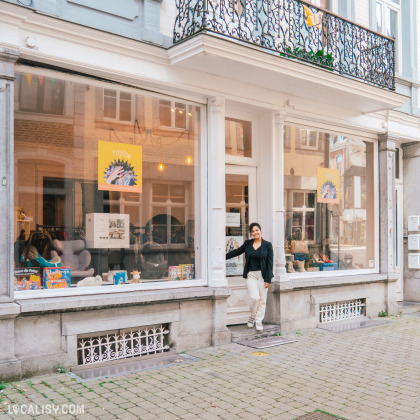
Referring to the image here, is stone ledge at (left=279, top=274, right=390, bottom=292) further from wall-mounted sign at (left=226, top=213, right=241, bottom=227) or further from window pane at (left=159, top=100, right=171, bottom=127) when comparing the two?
window pane at (left=159, top=100, right=171, bottom=127)

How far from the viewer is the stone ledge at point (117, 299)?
5598 mm

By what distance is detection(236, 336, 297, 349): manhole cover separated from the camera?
7246 millimetres

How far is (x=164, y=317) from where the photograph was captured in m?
6.67

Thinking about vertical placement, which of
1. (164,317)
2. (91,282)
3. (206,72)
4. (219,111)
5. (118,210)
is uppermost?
(206,72)

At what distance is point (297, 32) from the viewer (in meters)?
8.43

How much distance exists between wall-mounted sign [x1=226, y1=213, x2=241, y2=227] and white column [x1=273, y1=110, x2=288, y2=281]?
0.64 m

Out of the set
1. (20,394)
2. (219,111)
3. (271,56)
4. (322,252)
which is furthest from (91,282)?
(322,252)

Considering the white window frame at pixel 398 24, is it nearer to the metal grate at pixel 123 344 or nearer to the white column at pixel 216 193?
the white column at pixel 216 193

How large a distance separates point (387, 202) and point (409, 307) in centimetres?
240

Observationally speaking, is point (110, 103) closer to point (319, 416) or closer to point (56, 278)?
point (56, 278)

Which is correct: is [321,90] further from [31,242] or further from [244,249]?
[31,242]

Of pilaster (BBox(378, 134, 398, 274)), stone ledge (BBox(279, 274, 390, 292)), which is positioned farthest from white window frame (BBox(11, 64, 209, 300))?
pilaster (BBox(378, 134, 398, 274))

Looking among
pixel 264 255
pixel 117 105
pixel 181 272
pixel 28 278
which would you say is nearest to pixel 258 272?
pixel 264 255

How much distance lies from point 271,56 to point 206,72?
0.98 metres
